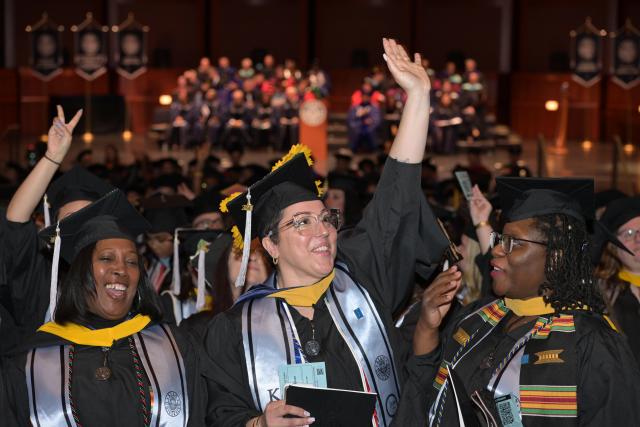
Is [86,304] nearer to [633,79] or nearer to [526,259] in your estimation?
[526,259]

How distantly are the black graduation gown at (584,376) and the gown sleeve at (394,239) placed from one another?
29cm

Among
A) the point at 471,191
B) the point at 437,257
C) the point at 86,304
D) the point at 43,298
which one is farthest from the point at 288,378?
the point at 471,191

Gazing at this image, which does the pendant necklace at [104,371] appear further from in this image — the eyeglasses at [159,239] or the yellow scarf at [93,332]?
the eyeglasses at [159,239]

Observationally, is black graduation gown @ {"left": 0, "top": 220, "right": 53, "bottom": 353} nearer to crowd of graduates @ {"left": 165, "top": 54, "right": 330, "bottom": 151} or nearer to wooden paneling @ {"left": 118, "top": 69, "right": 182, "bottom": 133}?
crowd of graduates @ {"left": 165, "top": 54, "right": 330, "bottom": 151}

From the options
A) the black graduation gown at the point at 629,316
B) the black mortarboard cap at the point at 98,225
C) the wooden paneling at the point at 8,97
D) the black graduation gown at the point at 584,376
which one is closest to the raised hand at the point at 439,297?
the black graduation gown at the point at 584,376

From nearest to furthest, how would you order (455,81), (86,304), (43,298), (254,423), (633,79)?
(254,423) → (86,304) → (43,298) → (633,79) → (455,81)

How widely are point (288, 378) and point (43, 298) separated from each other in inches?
77.8

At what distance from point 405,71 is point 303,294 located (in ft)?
2.81

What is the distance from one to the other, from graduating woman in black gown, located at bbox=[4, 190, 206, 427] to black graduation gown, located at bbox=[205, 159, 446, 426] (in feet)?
1.44

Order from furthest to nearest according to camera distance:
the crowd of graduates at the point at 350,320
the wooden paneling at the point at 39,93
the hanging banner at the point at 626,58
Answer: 1. the wooden paneling at the point at 39,93
2. the hanging banner at the point at 626,58
3. the crowd of graduates at the point at 350,320

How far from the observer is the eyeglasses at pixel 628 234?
5410 mm

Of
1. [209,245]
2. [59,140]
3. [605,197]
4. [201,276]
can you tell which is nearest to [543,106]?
[605,197]

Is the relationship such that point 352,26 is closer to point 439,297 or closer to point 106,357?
point 106,357

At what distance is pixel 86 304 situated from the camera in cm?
422
